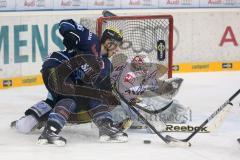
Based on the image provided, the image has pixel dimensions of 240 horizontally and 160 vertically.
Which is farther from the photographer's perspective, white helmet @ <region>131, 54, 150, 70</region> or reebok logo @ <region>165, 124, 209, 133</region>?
white helmet @ <region>131, 54, 150, 70</region>

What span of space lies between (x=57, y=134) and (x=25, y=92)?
3.56m

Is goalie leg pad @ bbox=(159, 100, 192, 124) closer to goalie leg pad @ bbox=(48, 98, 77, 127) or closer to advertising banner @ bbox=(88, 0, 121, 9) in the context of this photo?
goalie leg pad @ bbox=(48, 98, 77, 127)

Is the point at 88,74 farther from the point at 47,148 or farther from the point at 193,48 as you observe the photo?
the point at 193,48

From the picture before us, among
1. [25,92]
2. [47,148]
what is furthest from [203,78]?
[47,148]

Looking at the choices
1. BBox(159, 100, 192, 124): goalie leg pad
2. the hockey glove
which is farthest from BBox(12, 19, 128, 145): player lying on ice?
BBox(159, 100, 192, 124): goalie leg pad

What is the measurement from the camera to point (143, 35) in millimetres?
8125

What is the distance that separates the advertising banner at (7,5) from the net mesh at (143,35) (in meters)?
2.40

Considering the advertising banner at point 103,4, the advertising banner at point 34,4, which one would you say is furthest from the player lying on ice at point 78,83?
the advertising banner at point 103,4

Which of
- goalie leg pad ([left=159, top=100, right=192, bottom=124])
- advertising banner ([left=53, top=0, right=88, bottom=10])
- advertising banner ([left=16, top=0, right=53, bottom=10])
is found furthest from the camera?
advertising banner ([left=53, top=0, right=88, bottom=10])

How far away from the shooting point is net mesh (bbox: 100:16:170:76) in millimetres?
7781

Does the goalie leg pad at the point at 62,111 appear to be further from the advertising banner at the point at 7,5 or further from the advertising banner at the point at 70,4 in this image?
the advertising banner at the point at 70,4

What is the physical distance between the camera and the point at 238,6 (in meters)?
12.4

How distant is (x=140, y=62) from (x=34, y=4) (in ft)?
11.2

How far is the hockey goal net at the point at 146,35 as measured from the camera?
781 centimetres
